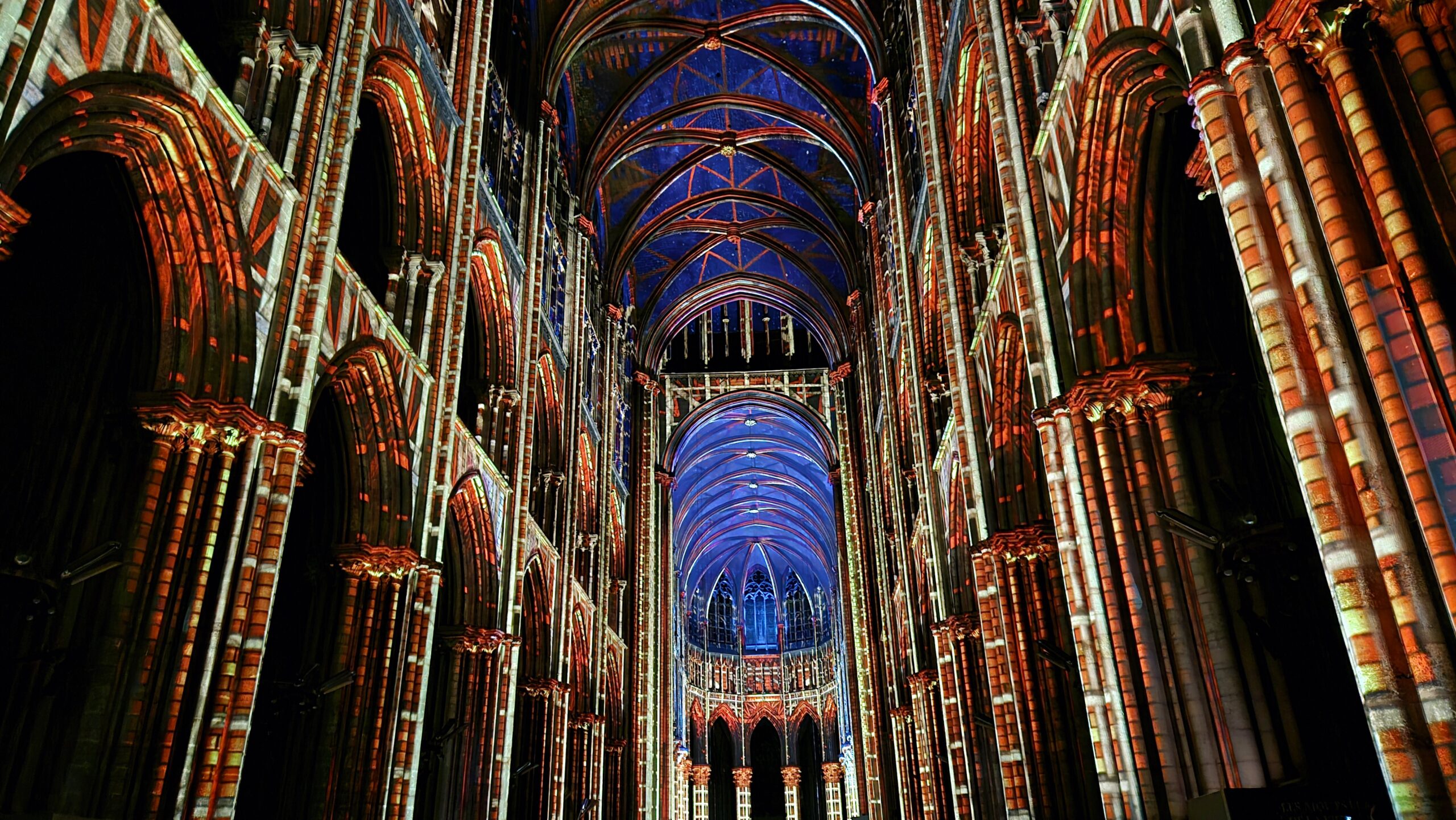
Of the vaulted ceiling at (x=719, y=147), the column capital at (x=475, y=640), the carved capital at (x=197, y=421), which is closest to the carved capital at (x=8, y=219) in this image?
the carved capital at (x=197, y=421)

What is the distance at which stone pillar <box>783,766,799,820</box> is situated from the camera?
4682cm

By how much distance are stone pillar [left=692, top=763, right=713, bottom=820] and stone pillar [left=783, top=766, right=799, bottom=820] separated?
3899 millimetres

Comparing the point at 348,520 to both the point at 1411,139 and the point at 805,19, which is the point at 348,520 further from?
the point at 805,19

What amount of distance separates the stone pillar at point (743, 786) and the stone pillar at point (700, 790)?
1729mm

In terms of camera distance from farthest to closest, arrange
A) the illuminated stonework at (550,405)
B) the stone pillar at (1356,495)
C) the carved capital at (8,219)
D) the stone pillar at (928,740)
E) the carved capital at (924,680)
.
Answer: the carved capital at (924,680) < the stone pillar at (928,740) < the carved capital at (8,219) < the illuminated stonework at (550,405) < the stone pillar at (1356,495)

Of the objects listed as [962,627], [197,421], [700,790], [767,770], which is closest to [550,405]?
[962,627]

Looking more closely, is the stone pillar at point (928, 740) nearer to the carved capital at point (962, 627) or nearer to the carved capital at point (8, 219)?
the carved capital at point (962, 627)

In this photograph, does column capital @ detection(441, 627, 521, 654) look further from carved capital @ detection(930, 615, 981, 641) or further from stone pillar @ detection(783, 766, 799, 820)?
stone pillar @ detection(783, 766, 799, 820)

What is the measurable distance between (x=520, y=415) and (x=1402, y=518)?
1419 cm

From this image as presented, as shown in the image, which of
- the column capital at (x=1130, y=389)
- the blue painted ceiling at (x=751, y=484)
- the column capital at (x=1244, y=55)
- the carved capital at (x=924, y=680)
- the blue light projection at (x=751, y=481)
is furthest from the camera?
the blue painted ceiling at (x=751, y=484)

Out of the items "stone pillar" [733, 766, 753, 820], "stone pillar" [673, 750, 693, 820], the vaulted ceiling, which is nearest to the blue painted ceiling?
the vaulted ceiling

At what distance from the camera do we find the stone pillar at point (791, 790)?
46.8 metres

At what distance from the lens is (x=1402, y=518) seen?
4.28 metres

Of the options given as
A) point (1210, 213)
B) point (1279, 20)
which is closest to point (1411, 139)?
point (1279, 20)
